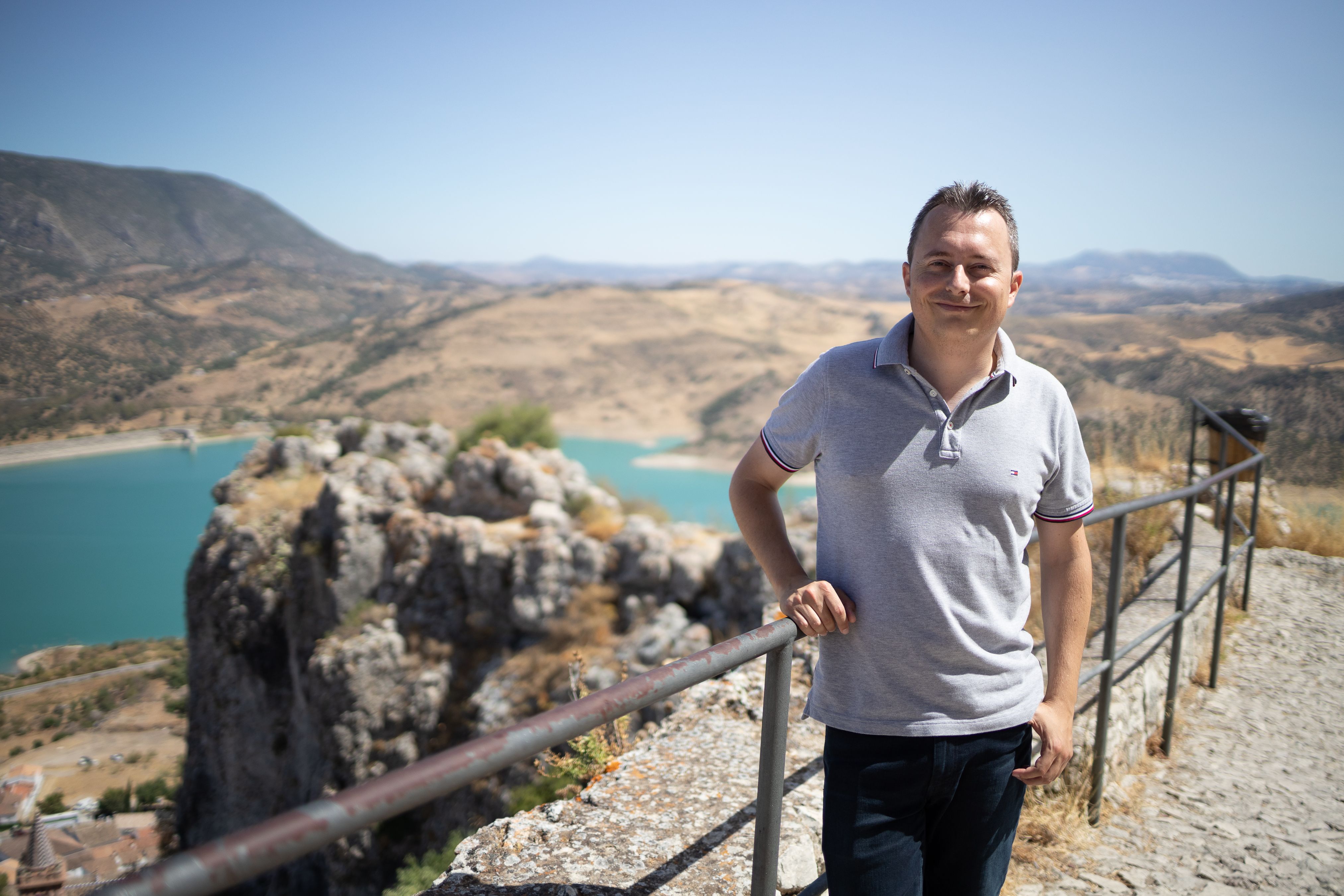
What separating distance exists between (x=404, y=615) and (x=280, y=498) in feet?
19.2

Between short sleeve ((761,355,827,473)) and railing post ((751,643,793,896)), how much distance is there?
34cm

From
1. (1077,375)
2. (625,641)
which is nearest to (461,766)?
(625,641)

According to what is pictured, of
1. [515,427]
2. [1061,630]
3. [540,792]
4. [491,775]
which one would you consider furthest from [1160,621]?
[515,427]

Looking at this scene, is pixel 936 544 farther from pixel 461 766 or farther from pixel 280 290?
pixel 280 290

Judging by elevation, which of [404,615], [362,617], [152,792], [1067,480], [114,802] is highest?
[1067,480]

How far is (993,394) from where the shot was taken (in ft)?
4.29

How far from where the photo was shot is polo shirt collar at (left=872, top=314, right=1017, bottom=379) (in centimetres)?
128

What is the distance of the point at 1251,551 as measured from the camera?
5.22m

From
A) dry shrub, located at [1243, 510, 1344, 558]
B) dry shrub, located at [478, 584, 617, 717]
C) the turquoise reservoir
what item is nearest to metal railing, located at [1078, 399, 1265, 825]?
dry shrub, located at [1243, 510, 1344, 558]

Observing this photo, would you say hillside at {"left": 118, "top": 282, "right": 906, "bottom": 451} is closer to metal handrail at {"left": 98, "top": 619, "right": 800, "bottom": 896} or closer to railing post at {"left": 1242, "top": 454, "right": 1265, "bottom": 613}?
railing post at {"left": 1242, "top": 454, "right": 1265, "bottom": 613}

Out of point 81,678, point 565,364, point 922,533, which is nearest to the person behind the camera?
point 922,533

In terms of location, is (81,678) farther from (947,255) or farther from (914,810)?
(947,255)

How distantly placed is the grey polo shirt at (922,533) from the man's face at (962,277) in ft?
0.24

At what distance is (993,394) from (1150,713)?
9.94 feet
